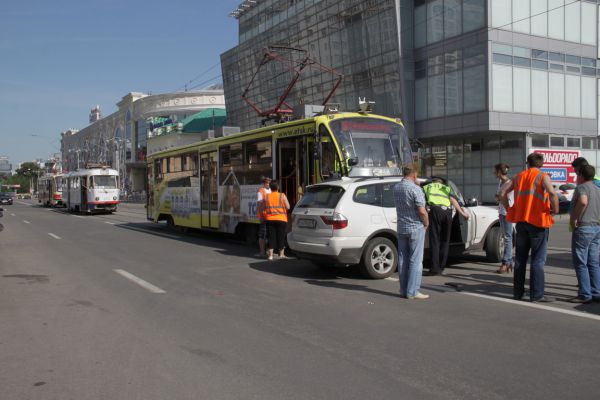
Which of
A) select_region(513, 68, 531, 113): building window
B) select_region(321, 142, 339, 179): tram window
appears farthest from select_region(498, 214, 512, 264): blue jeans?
select_region(513, 68, 531, 113): building window

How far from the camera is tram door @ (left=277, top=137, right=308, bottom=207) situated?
1194 cm

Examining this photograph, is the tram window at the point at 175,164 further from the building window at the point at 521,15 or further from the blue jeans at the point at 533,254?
the building window at the point at 521,15

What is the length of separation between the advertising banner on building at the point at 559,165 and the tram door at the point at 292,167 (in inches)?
954

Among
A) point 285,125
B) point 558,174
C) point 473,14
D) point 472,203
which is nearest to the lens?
point 472,203

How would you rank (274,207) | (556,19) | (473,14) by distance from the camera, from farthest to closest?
(556,19)
(473,14)
(274,207)

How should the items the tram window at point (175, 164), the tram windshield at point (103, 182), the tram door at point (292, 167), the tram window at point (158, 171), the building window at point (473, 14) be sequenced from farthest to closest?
the tram windshield at point (103, 182), the building window at point (473, 14), the tram window at point (158, 171), the tram window at point (175, 164), the tram door at point (292, 167)

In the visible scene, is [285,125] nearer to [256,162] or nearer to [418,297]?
[256,162]

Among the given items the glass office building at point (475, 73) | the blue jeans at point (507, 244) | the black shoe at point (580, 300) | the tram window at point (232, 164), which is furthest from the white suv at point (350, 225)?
the glass office building at point (475, 73)

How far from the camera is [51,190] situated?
45594mm

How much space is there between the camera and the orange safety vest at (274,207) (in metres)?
11.5

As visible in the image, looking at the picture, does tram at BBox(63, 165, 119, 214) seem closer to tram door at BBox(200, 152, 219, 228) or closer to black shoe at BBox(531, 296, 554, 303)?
tram door at BBox(200, 152, 219, 228)

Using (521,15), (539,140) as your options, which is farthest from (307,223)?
(539,140)

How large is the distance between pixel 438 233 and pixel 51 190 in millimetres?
43075

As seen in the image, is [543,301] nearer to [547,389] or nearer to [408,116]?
[547,389]
